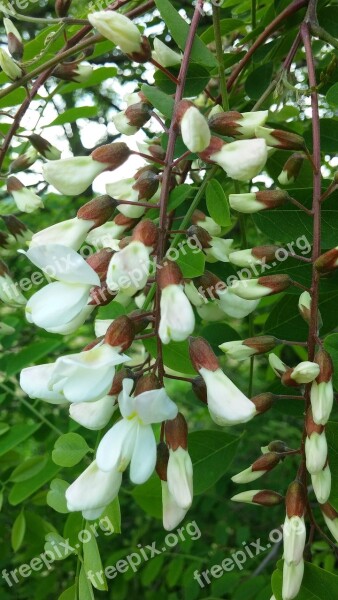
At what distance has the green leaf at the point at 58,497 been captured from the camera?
749 mm

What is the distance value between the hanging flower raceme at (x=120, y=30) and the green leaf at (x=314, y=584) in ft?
1.68

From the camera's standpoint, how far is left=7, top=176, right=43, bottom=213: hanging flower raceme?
976 millimetres

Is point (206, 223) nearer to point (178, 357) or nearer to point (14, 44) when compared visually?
point (178, 357)

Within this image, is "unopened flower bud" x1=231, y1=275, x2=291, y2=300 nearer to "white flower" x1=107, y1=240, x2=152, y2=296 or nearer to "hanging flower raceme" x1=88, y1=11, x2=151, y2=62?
"white flower" x1=107, y1=240, x2=152, y2=296


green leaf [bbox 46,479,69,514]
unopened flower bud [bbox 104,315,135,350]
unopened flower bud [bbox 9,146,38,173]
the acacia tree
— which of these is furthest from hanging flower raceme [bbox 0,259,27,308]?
unopened flower bud [bbox 104,315,135,350]

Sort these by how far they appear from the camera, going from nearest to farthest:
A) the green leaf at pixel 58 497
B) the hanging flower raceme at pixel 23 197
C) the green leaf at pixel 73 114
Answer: the green leaf at pixel 58 497, the hanging flower raceme at pixel 23 197, the green leaf at pixel 73 114

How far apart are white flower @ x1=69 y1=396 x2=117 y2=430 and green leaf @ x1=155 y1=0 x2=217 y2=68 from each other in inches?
15.4

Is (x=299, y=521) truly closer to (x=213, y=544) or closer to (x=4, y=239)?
(x=4, y=239)

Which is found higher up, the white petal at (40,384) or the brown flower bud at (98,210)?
the brown flower bud at (98,210)

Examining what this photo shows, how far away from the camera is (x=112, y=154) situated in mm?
645

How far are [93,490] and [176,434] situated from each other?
85 mm

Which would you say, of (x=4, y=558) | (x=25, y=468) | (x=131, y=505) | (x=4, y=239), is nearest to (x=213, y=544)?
(x=131, y=505)

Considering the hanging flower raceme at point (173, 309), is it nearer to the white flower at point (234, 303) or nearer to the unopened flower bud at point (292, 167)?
the white flower at point (234, 303)

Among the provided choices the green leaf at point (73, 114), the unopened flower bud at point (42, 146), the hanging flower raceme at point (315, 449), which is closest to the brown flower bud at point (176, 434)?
the hanging flower raceme at point (315, 449)
